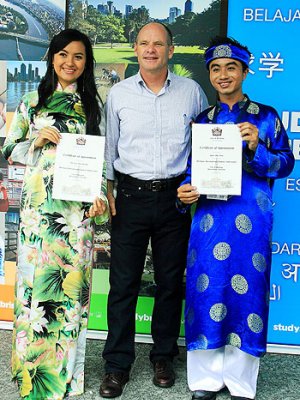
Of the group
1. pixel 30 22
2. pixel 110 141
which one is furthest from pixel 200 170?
pixel 30 22

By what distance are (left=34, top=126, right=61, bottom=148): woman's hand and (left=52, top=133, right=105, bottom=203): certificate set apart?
0.10ft

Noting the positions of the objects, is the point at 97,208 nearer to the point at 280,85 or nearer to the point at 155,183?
the point at 155,183

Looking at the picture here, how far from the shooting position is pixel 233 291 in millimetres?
3156

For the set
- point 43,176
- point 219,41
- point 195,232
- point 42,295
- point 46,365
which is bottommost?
point 46,365

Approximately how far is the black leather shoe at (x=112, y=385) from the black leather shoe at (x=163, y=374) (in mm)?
187

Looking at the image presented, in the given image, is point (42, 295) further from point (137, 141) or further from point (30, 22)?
point (30, 22)

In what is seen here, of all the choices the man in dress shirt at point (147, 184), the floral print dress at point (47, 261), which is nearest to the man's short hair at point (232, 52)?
the man in dress shirt at point (147, 184)

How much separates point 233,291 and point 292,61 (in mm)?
1589

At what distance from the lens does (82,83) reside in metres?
3.28

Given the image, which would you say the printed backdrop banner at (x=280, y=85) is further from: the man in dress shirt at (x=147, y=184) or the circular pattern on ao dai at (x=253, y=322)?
the circular pattern on ao dai at (x=253, y=322)

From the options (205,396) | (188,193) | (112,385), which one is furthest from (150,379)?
(188,193)

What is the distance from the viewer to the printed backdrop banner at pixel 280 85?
387 cm

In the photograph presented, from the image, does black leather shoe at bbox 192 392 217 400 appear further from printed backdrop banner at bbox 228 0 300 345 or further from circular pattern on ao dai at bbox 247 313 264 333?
printed backdrop banner at bbox 228 0 300 345

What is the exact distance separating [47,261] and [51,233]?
0.15 meters
